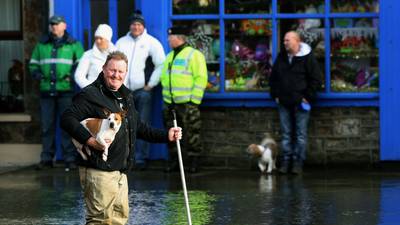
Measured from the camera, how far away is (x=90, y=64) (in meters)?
12.5

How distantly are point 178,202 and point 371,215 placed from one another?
2.13m

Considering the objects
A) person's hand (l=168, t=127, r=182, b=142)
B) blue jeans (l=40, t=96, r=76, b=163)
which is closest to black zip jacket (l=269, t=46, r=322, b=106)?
blue jeans (l=40, t=96, r=76, b=163)

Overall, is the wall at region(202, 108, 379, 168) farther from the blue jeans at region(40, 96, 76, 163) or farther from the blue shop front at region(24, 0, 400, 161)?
the blue jeans at region(40, 96, 76, 163)

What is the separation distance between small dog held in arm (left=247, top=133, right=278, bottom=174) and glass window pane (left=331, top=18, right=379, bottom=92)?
1.19 meters

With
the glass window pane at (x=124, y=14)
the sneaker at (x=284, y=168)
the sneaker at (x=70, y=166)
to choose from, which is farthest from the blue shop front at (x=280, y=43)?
the sneaker at (x=70, y=166)

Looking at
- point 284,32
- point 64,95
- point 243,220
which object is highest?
point 284,32

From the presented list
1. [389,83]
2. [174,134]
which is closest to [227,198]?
[174,134]

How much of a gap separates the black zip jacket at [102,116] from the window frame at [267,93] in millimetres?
5554

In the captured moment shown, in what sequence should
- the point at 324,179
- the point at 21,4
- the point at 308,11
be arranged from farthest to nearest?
the point at 21,4 < the point at 308,11 < the point at 324,179

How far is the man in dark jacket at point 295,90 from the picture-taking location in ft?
39.9

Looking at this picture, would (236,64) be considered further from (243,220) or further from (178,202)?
(243,220)

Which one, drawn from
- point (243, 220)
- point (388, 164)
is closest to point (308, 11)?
point (388, 164)

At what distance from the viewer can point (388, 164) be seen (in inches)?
491

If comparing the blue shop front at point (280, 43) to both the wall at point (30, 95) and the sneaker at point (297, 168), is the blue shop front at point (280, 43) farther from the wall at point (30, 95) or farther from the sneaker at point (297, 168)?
the sneaker at point (297, 168)
